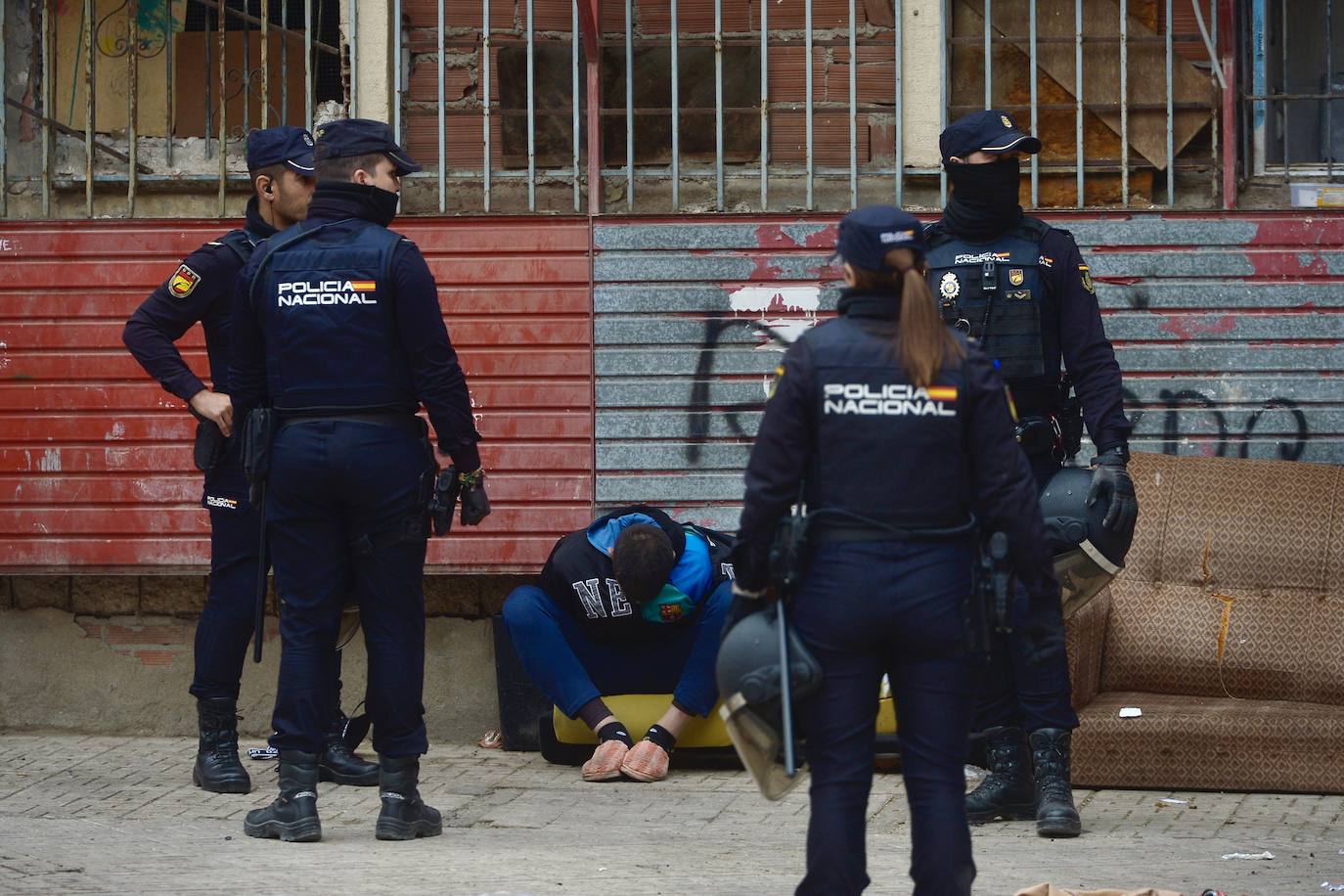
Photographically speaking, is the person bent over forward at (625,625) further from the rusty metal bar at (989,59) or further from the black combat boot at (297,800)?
the rusty metal bar at (989,59)

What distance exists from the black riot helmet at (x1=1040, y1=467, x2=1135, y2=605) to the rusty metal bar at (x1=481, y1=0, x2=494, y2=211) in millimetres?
3142

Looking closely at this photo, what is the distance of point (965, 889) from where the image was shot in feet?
13.1

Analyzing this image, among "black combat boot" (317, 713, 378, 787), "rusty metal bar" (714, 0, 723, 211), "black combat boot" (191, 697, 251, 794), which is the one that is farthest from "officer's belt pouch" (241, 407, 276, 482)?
"rusty metal bar" (714, 0, 723, 211)

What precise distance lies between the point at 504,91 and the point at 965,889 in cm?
483

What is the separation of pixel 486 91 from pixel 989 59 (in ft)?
6.98

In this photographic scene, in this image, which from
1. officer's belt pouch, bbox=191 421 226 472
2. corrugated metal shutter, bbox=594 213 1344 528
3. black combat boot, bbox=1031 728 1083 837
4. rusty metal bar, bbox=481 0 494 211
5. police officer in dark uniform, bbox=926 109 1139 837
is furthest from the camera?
rusty metal bar, bbox=481 0 494 211

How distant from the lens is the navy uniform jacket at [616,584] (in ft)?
22.1

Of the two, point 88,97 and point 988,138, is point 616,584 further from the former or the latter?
point 88,97

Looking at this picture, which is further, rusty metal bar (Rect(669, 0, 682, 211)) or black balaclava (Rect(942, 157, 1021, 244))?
rusty metal bar (Rect(669, 0, 682, 211))

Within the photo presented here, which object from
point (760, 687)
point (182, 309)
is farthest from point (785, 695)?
point (182, 309)

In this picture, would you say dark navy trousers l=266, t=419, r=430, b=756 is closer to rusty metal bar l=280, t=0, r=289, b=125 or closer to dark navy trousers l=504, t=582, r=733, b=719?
dark navy trousers l=504, t=582, r=733, b=719

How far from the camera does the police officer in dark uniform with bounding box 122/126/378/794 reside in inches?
245

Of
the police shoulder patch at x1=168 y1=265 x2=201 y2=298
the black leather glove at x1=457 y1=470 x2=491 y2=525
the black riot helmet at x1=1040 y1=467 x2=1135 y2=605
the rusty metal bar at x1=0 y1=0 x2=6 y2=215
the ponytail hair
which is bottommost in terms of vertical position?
the black riot helmet at x1=1040 y1=467 x2=1135 y2=605

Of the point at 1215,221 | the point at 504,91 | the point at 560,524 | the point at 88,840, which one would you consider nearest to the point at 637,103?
the point at 504,91
